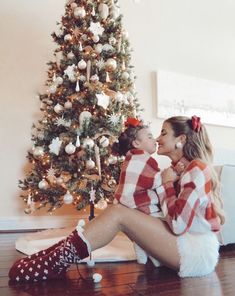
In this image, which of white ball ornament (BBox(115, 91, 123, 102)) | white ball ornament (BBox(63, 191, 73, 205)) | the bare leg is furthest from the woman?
white ball ornament (BBox(115, 91, 123, 102))

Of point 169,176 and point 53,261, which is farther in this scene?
point 169,176

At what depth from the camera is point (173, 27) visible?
4188 mm

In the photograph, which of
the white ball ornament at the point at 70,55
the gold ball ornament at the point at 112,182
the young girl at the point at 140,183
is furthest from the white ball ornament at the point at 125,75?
the young girl at the point at 140,183

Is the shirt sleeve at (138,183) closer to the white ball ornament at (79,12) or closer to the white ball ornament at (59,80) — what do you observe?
the white ball ornament at (59,80)

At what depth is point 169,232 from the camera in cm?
144

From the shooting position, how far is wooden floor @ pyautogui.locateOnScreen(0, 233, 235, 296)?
1266 mm

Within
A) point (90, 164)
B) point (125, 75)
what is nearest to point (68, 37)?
point (125, 75)

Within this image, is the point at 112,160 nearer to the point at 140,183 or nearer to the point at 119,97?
the point at 119,97

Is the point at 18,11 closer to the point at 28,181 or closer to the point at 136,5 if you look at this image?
the point at 136,5

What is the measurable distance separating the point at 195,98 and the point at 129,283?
3.21 m

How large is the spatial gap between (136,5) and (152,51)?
0.57 m

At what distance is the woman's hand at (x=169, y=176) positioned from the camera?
152 centimetres

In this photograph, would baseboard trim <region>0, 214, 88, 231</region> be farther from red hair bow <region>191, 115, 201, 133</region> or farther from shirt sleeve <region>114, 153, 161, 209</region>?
red hair bow <region>191, 115, 201, 133</region>

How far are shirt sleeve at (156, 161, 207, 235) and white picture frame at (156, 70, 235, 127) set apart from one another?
2.53 metres
